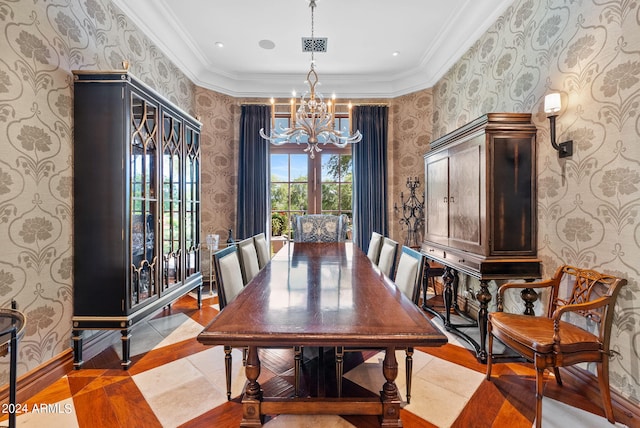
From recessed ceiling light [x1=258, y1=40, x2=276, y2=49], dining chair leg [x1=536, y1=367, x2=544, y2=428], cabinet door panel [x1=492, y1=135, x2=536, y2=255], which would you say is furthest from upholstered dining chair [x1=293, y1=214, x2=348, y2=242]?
dining chair leg [x1=536, y1=367, x2=544, y2=428]

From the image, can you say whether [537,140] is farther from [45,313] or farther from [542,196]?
[45,313]

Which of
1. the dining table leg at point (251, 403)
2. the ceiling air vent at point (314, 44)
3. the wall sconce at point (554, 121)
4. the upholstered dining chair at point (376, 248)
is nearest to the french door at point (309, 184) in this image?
the ceiling air vent at point (314, 44)

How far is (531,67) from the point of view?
234cm

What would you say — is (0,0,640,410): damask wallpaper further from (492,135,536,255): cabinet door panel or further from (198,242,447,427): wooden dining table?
(198,242,447,427): wooden dining table

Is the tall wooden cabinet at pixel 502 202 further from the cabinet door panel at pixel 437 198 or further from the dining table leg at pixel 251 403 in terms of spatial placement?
the dining table leg at pixel 251 403

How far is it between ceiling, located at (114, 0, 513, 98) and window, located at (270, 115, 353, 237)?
0.69 metres

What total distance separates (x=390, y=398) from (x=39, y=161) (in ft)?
8.44

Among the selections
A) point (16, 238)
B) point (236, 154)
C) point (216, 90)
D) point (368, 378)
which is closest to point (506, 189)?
point (368, 378)

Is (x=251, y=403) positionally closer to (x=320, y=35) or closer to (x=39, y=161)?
(x=39, y=161)

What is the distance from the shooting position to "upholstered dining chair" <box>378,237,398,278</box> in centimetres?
→ 231

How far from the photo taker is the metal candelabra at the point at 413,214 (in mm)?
4215

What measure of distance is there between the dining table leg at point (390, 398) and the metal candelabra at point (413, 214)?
2843mm

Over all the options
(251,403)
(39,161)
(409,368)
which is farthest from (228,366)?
(39,161)

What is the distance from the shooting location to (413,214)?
14.0ft
